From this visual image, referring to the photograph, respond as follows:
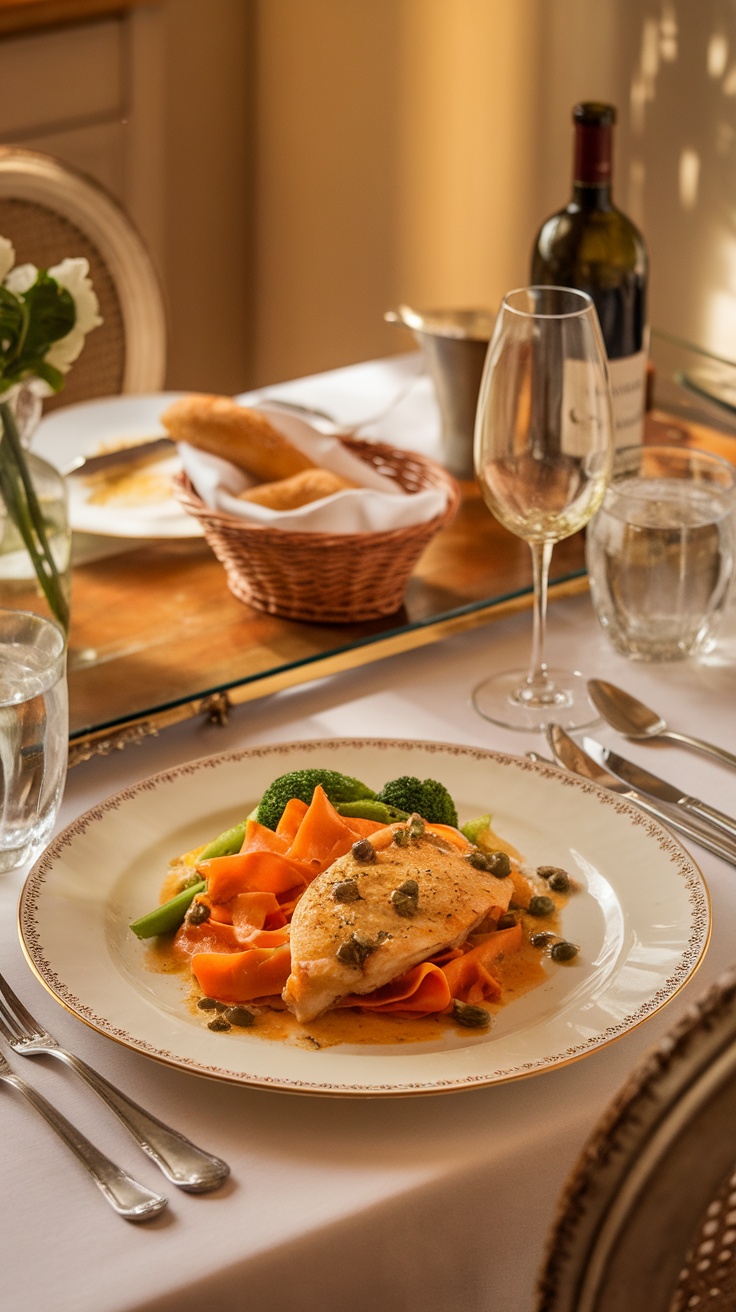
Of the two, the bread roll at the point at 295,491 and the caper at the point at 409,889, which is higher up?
the bread roll at the point at 295,491

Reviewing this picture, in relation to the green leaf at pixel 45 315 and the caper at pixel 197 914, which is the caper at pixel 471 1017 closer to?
the caper at pixel 197 914

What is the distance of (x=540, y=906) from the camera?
104 centimetres

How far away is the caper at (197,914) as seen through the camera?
1.01 metres

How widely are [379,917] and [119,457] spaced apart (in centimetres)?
108

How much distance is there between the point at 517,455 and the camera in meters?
1.32

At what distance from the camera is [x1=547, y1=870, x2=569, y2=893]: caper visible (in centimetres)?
107

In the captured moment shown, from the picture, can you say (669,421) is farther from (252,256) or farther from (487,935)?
(252,256)

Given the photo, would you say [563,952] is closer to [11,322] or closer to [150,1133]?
[150,1133]

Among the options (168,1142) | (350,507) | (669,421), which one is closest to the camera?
(168,1142)

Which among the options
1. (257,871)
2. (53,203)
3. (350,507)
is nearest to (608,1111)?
(257,871)

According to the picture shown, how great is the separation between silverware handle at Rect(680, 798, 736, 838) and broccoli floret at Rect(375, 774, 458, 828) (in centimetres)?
20

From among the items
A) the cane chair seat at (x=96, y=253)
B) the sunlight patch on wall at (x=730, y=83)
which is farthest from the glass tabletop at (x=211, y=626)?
the sunlight patch on wall at (x=730, y=83)

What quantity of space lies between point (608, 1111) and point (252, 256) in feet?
13.3

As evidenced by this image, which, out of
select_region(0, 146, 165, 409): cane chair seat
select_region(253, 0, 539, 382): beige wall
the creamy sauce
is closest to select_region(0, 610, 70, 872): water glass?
the creamy sauce
